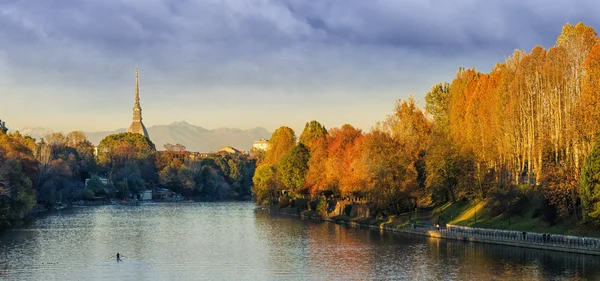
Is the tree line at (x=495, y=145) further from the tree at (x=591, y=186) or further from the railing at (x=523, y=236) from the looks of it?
the railing at (x=523, y=236)

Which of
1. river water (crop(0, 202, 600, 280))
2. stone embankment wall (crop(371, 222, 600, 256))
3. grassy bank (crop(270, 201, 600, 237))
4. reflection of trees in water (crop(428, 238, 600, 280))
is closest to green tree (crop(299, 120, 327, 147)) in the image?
grassy bank (crop(270, 201, 600, 237))

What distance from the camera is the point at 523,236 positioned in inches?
2763

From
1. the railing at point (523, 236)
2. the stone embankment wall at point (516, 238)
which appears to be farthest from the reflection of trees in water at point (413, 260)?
the railing at point (523, 236)

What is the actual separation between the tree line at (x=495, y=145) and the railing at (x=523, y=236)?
2.36 meters

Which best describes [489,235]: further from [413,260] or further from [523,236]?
[413,260]

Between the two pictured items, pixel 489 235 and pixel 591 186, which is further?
pixel 489 235

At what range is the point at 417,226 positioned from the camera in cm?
8825

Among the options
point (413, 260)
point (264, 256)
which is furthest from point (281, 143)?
point (413, 260)

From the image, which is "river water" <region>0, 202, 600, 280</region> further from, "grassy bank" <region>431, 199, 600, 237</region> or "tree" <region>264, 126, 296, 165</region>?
"tree" <region>264, 126, 296, 165</region>

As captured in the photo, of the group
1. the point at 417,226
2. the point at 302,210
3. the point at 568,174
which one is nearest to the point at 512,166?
the point at 417,226

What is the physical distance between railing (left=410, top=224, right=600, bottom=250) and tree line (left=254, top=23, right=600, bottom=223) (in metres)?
2.36

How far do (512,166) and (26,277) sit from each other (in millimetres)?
58556

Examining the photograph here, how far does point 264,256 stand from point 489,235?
23.1 meters

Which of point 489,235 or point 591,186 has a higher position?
point 591,186
